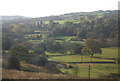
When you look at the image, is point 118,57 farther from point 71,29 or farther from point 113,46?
point 71,29

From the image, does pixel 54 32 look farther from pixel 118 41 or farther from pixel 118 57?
pixel 118 57

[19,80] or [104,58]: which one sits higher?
[19,80]

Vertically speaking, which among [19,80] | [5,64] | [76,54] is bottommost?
[76,54]

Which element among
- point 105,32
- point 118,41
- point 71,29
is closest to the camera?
point 118,41

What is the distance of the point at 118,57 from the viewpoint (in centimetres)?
2798

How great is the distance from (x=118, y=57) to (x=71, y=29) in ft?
85.6

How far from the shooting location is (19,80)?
689cm

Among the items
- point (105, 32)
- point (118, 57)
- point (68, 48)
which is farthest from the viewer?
point (105, 32)

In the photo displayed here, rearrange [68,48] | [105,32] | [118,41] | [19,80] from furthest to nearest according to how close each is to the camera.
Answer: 1. [105,32]
2. [118,41]
3. [68,48]
4. [19,80]

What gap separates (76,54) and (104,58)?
18.1ft

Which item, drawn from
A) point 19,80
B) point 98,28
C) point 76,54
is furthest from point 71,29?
point 19,80

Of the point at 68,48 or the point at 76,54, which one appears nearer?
the point at 76,54

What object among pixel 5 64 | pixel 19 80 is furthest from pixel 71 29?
pixel 19 80

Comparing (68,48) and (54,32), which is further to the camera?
(54,32)
